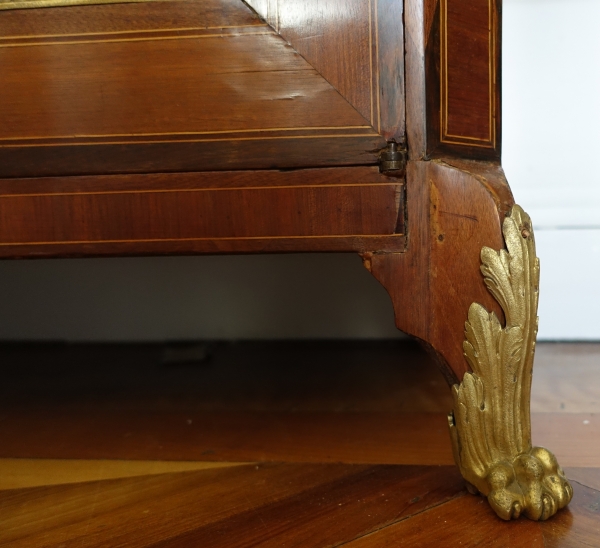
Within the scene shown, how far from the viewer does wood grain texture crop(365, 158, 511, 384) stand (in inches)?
18.9

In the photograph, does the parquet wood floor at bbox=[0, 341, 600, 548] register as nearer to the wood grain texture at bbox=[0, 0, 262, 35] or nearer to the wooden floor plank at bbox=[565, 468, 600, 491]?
the wooden floor plank at bbox=[565, 468, 600, 491]

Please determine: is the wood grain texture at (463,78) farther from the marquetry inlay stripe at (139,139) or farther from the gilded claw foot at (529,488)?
the gilded claw foot at (529,488)

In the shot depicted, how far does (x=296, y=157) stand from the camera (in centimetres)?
50

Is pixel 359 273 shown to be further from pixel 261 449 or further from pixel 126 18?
pixel 126 18

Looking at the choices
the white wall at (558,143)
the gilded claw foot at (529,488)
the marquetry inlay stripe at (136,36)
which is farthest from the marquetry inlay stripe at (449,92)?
the white wall at (558,143)

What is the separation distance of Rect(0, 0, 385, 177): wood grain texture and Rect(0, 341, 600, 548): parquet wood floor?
276mm

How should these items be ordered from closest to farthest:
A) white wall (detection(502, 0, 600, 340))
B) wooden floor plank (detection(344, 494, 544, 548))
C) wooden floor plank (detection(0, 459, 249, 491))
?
wooden floor plank (detection(344, 494, 544, 548)) → wooden floor plank (detection(0, 459, 249, 491)) → white wall (detection(502, 0, 600, 340))

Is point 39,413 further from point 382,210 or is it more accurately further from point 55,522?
point 382,210

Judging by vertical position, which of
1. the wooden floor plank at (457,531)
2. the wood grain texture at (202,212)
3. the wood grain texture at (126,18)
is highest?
the wood grain texture at (126,18)

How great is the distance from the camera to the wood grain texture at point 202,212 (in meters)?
0.50

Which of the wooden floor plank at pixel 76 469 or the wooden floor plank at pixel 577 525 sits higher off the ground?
the wooden floor plank at pixel 577 525

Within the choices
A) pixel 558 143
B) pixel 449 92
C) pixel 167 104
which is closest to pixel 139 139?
pixel 167 104

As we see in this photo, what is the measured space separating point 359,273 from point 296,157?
0.56 metres

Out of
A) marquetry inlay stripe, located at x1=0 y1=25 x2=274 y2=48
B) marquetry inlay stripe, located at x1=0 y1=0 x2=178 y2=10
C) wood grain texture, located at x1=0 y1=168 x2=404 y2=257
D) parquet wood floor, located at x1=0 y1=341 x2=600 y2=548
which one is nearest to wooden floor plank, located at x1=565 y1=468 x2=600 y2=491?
parquet wood floor, located at x1=0 y1=341 x2=600 y2=548
